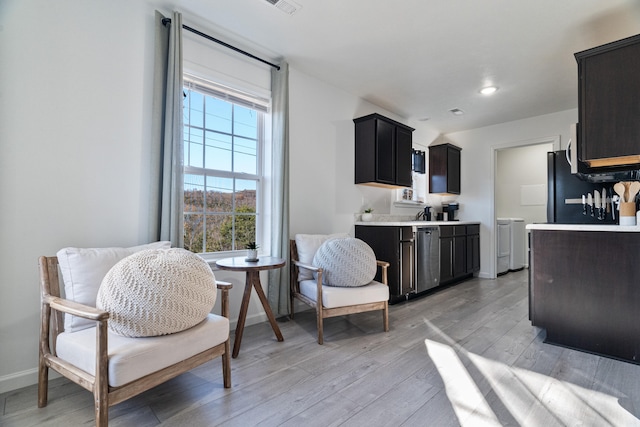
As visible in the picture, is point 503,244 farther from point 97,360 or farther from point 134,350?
point 97,360

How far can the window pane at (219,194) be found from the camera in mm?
2824

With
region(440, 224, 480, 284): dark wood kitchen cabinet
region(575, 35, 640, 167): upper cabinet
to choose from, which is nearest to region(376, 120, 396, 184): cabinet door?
region(440, 224, 480, 284): dark wood kitchen cabinet

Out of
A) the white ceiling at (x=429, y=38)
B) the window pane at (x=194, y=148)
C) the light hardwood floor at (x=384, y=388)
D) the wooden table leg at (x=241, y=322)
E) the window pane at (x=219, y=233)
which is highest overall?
the white ceiling at (x=429, y=38)

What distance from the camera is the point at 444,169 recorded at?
17.8ft

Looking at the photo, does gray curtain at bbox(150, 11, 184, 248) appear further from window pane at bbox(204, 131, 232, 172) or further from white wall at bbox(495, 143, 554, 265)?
white wall at bbox(495, 143, 554, 265)

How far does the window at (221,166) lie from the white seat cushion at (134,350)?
116 centimetres

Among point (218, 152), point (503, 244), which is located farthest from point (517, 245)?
point (218, 152)

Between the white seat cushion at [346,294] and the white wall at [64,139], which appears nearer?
the white wall at [64,139]

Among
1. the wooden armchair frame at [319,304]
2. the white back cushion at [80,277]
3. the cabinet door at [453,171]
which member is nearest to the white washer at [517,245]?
the cabinet door at [453,171]

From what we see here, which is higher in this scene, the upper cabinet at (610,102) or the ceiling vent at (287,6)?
the ceiling vent at (287,6)

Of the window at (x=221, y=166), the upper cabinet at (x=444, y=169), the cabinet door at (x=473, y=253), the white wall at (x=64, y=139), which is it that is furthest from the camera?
the upper cabinet at (x=444, y=169)

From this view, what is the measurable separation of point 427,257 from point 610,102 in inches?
93.9

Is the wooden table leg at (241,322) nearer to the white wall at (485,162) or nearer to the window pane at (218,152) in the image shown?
the window pane at (218,152)

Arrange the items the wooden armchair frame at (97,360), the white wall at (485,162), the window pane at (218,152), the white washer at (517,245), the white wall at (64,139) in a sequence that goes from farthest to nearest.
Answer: the white washer at (517,245), the white wall at (485,162), the window pane at (218,152), the white wall at (64,139), the wooden armchair frame at (97,360)
